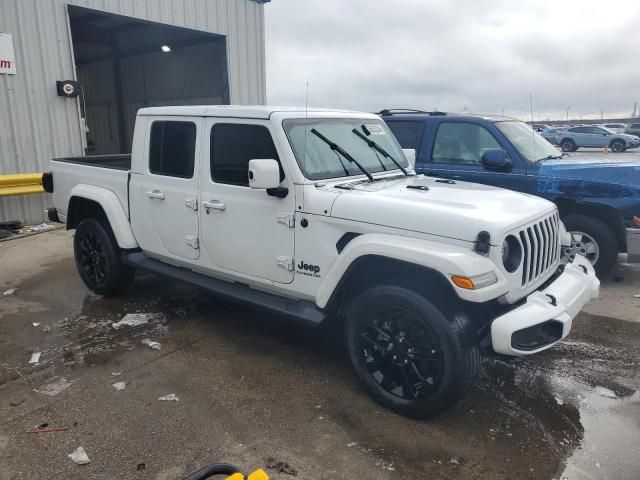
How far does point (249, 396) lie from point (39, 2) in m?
8.01

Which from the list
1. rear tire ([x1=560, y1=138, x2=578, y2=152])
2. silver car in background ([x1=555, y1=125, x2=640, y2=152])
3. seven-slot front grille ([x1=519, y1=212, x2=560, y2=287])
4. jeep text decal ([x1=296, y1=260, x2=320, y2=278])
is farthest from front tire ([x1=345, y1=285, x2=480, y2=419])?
rear tire ([x1=560, y1=138, x2=578, y2=152])

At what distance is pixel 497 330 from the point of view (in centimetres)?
291

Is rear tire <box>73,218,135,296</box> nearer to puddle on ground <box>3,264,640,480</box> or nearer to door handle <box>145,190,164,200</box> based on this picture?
puddle on ground <box>3,264,640,480</box>

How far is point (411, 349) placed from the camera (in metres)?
3.19

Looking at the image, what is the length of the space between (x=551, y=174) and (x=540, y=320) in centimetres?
328

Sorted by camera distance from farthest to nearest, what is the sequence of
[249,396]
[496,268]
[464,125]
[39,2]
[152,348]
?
[39,2], [464,125], [152,348], [249,396], [496,268]

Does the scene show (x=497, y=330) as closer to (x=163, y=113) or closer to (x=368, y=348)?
(x=368, y=348)

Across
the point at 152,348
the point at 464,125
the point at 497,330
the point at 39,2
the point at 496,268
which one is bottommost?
the point at 152,348

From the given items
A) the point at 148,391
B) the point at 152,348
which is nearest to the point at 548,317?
the point at 148,391

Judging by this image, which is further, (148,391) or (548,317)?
(148,391)

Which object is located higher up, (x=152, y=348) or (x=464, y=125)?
(x=464, y=125)

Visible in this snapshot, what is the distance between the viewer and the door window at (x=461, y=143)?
6.12 m

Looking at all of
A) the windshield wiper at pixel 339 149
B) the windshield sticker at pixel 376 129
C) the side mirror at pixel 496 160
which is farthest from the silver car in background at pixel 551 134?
the windshield wiper at pixel 339 149

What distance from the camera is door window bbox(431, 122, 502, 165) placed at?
20.1 feet
